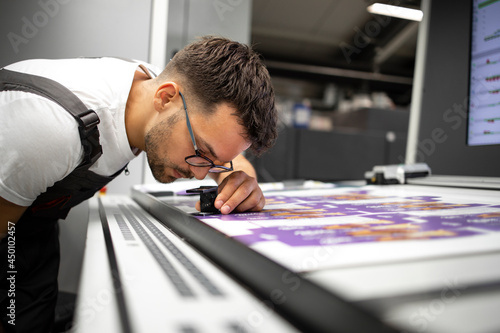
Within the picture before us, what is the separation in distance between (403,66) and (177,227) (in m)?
5.66

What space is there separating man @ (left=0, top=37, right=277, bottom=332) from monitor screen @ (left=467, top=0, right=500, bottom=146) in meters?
0.62

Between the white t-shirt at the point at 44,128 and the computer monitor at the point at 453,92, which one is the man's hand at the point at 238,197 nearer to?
the white t-shirt at the point at 44,128

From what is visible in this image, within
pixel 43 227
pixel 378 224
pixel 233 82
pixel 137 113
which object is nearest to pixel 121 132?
pixel 137 113

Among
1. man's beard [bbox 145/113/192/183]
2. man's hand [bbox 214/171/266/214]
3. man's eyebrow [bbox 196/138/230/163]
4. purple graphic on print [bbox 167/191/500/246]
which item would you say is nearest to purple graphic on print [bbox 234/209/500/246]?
purple graphic on print [bbox 167/191/500/246]

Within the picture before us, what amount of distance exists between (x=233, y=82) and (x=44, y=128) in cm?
46

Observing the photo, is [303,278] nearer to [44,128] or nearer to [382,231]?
[382,231]

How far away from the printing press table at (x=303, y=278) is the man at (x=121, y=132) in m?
0.26

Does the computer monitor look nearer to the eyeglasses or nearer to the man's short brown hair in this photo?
the man's short brown hair

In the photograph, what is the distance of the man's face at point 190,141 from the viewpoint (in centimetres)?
90

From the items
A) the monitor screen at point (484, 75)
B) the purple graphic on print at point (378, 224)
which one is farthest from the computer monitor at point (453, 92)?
the purple graphic on print at point (378, 224)

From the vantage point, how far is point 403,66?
5.36 meters

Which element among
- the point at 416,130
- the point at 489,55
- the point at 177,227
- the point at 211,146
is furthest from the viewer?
the point at 416,130

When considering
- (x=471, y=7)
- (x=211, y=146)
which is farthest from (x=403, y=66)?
(x=211, y=146)

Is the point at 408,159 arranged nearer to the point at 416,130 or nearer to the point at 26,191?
the point at 416,130
